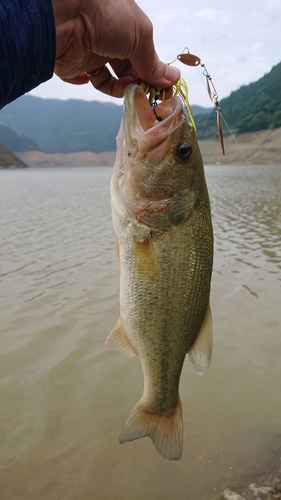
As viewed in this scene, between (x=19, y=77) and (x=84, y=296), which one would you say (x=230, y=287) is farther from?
(x=19, y=77)

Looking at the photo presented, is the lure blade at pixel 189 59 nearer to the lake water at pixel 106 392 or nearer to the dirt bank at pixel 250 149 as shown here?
the lake water at pixel 106 392

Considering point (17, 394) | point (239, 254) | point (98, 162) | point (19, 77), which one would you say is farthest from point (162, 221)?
point (98, 162)

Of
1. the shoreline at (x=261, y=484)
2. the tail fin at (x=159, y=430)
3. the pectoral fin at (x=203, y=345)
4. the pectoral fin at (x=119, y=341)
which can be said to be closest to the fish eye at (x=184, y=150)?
the pectoral fin at (x=203, y=345)

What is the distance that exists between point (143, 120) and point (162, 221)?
595 mm

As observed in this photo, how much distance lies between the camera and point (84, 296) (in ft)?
22.5

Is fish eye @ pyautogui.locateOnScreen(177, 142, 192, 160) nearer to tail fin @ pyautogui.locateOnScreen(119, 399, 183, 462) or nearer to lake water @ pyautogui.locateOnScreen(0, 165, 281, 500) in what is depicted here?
tail fin @ pyautogui.locateOnScreen(119, 399, 183, 462)

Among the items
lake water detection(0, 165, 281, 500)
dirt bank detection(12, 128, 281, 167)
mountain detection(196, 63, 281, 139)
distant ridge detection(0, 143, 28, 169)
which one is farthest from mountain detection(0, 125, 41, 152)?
lake water detection(0, 165, 281, 500)

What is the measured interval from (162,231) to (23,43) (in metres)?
1.17

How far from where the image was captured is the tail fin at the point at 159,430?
2377 millimetres

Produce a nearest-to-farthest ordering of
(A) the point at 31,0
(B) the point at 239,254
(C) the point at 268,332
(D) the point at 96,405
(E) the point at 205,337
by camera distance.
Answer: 1. (A) the point at 31,0
2. (E) the point at 205,337
3. (D) the point at 96,405
4. (C) the point at 268,332
5. (B) the point at 239,254

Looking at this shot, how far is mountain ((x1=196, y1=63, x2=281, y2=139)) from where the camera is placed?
83.2m

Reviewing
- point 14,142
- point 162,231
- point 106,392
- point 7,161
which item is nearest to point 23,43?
point 162,231

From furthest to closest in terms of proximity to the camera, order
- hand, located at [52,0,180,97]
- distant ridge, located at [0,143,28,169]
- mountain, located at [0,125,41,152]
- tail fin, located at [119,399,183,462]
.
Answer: mountain, located at [0,125,41,152]
distant ridge, located at [0,143,28,169]
tail fin, located at [119,399,183,462]
hand, located at [52,0,180,97]

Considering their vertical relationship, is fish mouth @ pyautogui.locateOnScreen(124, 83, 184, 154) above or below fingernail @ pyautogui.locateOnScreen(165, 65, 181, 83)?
below
